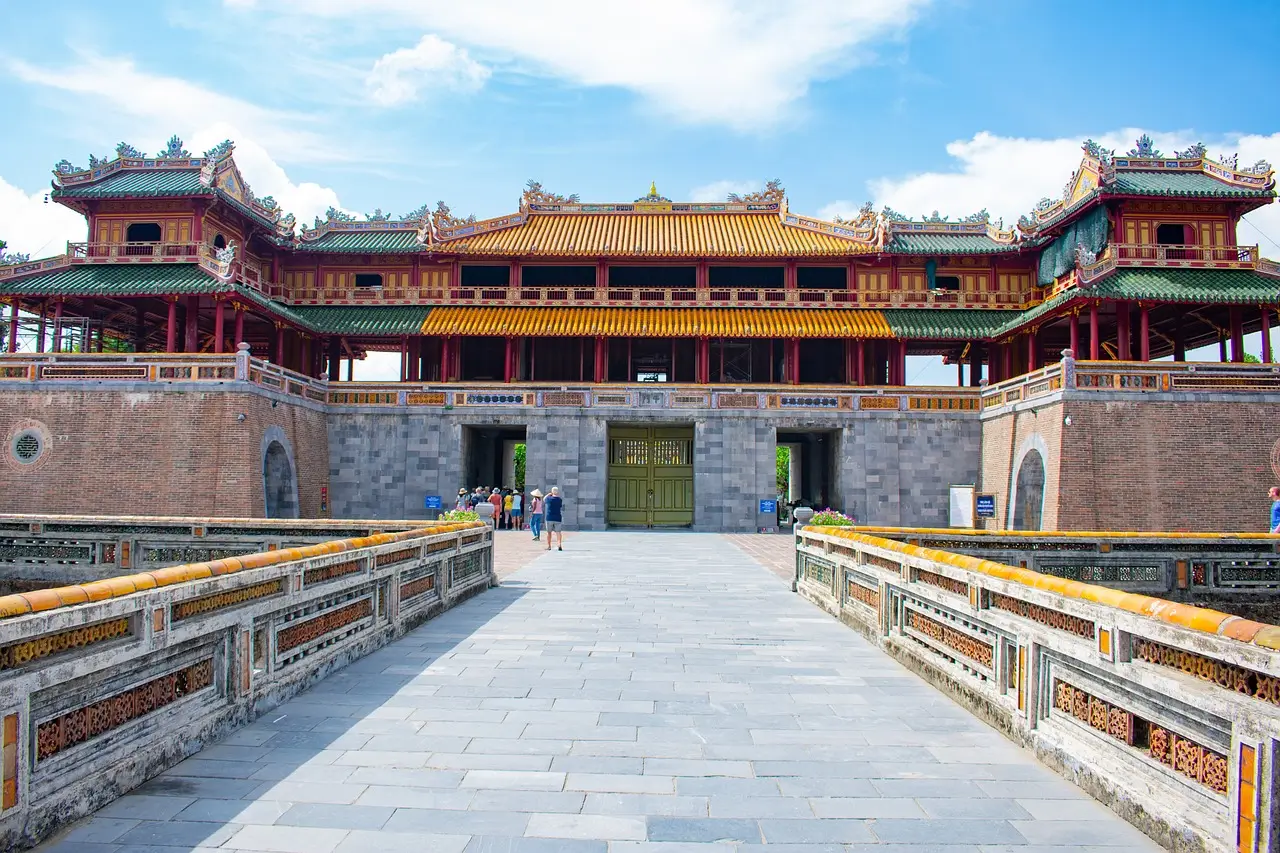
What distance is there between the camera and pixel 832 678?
283 inches

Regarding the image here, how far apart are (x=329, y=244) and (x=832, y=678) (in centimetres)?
2820

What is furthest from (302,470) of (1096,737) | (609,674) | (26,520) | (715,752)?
(1096,737)

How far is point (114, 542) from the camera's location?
12.3 meters

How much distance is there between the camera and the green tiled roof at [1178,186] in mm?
24562

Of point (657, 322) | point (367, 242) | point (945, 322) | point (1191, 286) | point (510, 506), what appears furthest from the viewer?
point (367, 242)

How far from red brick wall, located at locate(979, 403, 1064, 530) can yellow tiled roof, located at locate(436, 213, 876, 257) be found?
321 inches

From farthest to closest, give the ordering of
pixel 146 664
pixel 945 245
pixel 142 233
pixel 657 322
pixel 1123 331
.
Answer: pixel 945 245 → pixel 657 322 → pixel 142 233 → pixel 1123 331 → pixel 146 664

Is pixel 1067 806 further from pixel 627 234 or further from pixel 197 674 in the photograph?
pixel 627 234

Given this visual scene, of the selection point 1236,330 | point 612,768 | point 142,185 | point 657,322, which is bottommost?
point 612,768

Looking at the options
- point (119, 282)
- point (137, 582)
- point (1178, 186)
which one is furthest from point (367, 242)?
point (137, 582)

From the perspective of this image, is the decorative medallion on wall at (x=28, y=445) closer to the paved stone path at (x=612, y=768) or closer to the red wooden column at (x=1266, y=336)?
the paved stone path at (x=612, y=768)

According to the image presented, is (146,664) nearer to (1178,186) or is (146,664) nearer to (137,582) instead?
(137,582)

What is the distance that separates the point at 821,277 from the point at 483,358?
13.2 m

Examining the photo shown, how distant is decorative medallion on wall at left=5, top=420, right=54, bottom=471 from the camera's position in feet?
73.7
